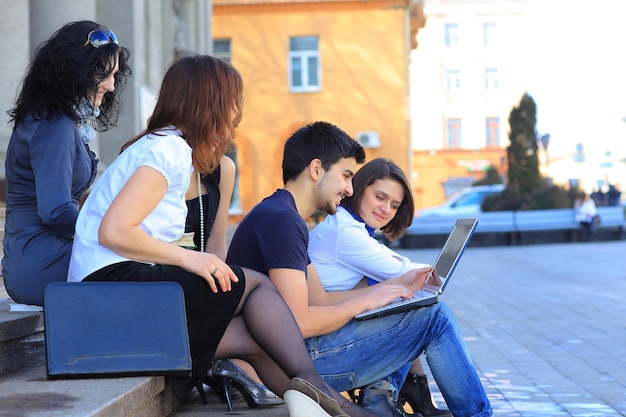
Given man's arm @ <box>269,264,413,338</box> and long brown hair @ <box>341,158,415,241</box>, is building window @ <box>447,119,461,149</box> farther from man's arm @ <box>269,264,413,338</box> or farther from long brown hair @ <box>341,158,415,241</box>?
man's arm @ <box>269,264,413,338</box>

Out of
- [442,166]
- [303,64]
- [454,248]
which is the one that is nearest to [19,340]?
[454,248]

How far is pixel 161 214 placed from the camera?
3291 millimetres

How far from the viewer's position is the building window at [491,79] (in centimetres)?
6166

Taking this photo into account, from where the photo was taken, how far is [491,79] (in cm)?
6191

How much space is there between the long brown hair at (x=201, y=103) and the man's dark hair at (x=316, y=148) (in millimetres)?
430

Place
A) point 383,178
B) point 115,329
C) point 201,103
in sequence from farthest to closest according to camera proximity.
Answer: point 383,178 < point 201,103 < point 115,329

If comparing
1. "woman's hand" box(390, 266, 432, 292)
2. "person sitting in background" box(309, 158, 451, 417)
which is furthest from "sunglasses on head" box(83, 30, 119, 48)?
"woman's hand" box(390, 266, 432, 292)

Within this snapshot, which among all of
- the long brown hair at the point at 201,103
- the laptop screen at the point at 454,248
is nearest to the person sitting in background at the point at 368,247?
the laptop screen at the point at 454,248

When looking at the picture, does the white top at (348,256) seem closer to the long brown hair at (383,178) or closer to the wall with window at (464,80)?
the long brown hair at (383,178)

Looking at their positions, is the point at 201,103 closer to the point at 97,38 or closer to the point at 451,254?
the point at 97,38

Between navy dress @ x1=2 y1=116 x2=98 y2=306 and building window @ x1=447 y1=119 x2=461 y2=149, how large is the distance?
57.8 meters

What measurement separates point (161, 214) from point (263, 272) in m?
0.56

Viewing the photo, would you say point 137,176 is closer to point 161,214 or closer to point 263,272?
point 161,214

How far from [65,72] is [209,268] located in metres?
1.14
